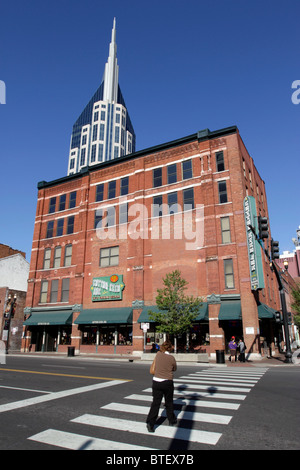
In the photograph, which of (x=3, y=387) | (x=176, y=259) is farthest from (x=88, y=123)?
(x=3, y=387)

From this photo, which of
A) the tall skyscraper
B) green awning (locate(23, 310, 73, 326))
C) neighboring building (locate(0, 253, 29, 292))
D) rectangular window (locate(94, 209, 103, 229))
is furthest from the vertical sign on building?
the tall skyscraper

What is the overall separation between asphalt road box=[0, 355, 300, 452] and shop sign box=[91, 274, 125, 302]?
20083 mm

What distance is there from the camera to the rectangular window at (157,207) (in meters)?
31.5

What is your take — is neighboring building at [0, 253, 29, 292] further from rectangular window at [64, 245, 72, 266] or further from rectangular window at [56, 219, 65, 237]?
rectangular window at [64, 245, 72, 266]

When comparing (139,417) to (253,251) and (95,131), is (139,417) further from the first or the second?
(95,131)

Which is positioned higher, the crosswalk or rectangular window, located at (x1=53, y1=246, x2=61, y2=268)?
rectangular window, located at (x1=53, y1=246, x2=61, y2=268)

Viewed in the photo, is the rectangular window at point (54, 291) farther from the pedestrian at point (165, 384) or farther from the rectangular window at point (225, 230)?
the pedestrian at point (165, 384)

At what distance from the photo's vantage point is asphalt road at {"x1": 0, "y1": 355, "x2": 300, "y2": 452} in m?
5.11

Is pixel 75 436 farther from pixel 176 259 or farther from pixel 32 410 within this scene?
pixel 176 259

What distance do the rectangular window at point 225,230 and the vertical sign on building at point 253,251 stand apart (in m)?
1.73

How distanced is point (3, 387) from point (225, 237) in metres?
21.3

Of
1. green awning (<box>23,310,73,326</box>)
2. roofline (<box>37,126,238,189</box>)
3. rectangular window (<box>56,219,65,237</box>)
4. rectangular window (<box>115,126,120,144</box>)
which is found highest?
rectangular window (<box>115,126,120,144</box>)

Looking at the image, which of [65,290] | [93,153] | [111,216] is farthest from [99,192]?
[93,153]

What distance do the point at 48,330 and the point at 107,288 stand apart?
9192 millimetres
